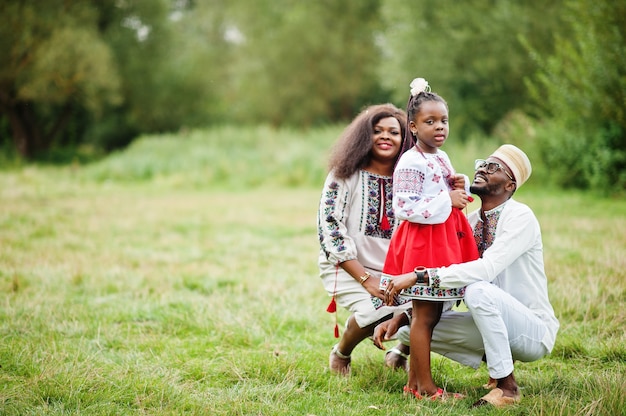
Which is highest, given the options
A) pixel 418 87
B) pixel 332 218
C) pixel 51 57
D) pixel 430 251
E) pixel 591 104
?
pixel 51 57

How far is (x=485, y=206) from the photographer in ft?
12.4

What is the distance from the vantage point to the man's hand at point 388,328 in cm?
383

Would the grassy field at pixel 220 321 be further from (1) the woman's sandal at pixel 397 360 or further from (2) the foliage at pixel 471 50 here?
(2) the foliage at pixel 471 50

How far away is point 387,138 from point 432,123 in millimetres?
518

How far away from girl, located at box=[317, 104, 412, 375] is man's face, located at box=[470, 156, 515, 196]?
0.58 m

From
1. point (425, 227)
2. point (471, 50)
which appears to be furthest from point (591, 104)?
point (425, 227)

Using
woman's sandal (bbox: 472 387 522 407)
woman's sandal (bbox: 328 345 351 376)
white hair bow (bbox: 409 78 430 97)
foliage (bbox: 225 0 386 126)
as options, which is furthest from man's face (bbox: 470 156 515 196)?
foliage (bbox: 225 0 386 126)

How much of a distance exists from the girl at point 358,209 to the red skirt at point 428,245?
453 mm

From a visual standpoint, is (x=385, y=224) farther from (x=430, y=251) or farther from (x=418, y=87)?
(x=418, y=87)

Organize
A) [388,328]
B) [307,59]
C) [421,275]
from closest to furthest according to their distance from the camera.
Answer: [421,275] < [388,328] < [307,59]

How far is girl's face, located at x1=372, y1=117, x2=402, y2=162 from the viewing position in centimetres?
409

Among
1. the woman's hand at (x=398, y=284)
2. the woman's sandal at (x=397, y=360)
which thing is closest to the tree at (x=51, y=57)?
the woman's sandal at (x=397, y=360)

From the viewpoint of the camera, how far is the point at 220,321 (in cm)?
523

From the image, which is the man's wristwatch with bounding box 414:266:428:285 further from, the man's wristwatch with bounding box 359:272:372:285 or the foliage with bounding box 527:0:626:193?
the foliage with bounding box 527:0:626:193
